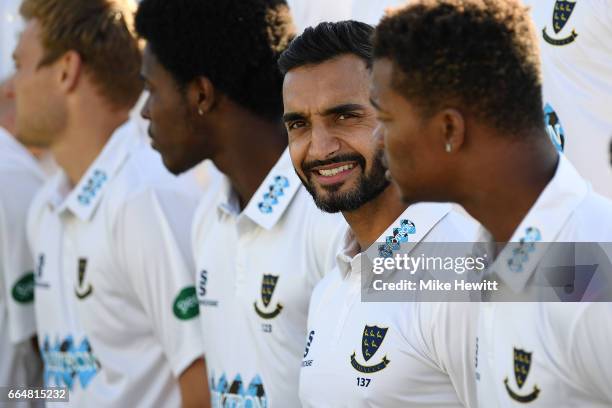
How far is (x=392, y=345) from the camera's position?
2688 mm

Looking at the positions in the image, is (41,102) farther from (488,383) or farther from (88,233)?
(488,383)

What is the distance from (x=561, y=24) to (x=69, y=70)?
2005 mm

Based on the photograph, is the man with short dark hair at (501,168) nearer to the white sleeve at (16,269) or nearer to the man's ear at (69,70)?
the man's ear at (69,70)

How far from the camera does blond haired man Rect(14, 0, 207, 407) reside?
3910 mm

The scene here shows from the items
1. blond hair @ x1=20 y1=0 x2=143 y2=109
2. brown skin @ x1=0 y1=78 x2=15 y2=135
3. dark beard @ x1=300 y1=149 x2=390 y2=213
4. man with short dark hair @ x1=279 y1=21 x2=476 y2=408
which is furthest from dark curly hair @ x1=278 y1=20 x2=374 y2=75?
brown skin @ x1=0 y1=78 x2=15 y2=135

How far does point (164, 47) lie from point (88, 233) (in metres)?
0.80

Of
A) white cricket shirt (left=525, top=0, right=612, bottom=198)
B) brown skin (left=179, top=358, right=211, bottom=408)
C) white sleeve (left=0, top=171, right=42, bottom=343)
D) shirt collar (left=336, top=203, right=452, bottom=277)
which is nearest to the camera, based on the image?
shirt collar (left=336, top=203, right=452, bottom=277)

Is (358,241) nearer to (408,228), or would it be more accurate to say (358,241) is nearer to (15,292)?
(408,228)

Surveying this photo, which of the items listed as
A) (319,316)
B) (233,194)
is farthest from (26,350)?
(319,316)

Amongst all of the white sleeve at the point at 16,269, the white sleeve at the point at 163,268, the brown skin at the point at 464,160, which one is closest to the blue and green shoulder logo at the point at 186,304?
the white sleeve at the point at 163,268

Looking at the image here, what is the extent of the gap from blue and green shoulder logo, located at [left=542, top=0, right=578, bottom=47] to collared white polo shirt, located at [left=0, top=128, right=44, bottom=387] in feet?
7.58

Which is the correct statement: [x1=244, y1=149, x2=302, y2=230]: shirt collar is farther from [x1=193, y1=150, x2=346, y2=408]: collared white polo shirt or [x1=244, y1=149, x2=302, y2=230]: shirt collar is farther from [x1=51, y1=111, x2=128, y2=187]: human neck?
[x1=51, y1=111, x2=128, y2=187]: human neck

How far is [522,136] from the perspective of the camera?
7.51 feet

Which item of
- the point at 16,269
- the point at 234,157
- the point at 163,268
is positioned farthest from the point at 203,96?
the point at 16,269
